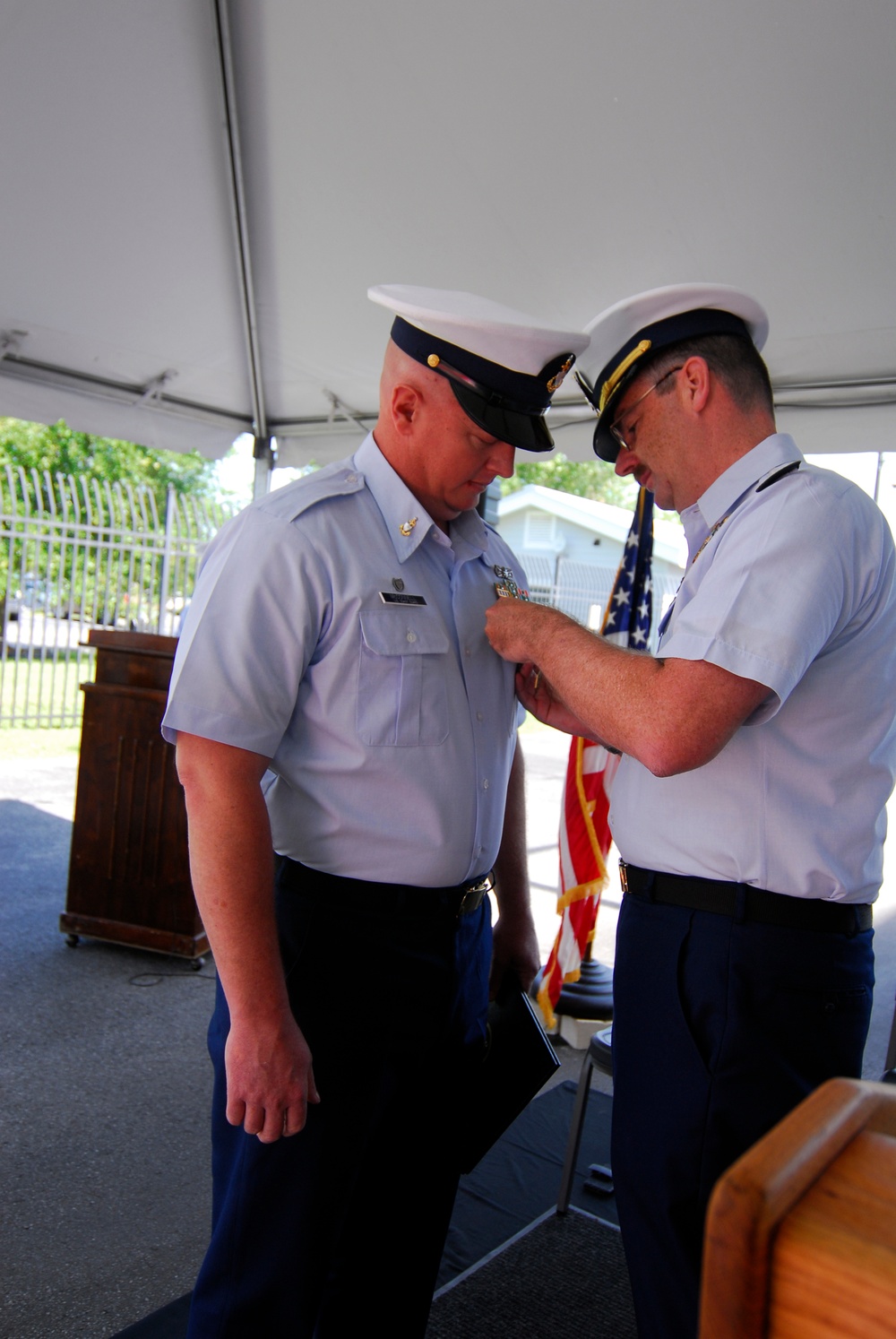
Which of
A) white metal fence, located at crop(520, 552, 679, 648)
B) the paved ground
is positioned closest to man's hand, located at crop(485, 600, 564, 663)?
the paved ground

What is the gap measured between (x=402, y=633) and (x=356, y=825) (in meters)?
0.32

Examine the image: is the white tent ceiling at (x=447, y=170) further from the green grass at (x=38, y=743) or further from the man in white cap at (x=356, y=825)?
the green grass at (x=38, y=743)

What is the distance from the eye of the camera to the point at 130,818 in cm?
419

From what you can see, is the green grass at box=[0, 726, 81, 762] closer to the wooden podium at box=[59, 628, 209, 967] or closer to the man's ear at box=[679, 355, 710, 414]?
the wooden podium at box=[59, 628, 209, 967]

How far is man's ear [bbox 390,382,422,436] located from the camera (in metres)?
1.65

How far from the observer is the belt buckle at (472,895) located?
163cm

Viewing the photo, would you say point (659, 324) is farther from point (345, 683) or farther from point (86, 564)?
point (86, 564)

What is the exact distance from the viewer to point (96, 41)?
3.21m

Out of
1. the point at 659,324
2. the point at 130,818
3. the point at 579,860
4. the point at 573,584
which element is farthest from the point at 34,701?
the point at 573,584

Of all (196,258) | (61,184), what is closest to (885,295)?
(196,258)

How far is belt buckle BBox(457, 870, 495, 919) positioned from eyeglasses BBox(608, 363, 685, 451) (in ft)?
2.85

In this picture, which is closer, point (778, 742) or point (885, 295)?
point (778, 742)

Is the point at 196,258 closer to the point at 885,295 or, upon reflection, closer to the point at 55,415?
the point at 55,415

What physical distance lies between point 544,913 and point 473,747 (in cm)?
418
